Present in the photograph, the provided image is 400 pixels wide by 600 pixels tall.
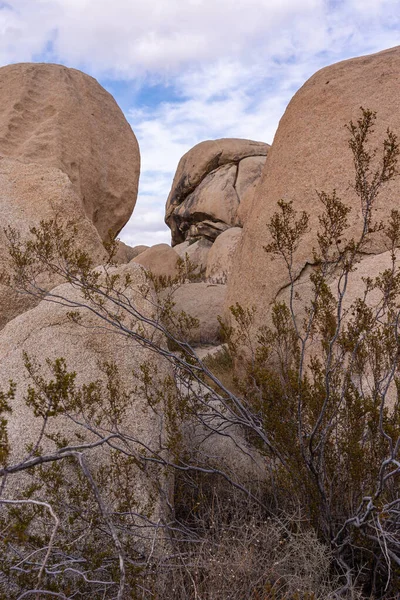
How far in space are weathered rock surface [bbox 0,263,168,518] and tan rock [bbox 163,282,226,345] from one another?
439cm

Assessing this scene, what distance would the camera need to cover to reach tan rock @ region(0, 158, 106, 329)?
19.5ft

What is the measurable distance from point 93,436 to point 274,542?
4.10 feet

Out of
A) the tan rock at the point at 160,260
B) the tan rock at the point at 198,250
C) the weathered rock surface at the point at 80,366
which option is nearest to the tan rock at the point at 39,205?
the weathered rock surface at the point at 80,366

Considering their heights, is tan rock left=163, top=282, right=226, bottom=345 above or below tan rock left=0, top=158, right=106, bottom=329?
below

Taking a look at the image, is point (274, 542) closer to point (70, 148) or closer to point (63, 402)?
point (63, 402)

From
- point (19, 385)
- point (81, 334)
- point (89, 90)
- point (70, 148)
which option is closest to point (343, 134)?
point (81, 334)

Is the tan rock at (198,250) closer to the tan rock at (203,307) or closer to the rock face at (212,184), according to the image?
the rock face at (212,184)

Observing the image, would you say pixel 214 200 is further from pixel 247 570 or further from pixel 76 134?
pixel 247 570

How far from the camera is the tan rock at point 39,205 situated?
19.5ft

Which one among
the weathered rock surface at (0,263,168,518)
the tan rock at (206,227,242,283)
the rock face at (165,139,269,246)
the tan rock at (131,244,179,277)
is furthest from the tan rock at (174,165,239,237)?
the weathered rock surface at (0,263,168,518)

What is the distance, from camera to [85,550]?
8.54 feet

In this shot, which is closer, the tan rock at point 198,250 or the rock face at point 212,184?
the tan rock at point 198,250

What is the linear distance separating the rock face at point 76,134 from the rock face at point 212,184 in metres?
9.51

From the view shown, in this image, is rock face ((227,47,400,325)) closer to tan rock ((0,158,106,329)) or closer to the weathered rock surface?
tan rock ((0,158,106,329))
